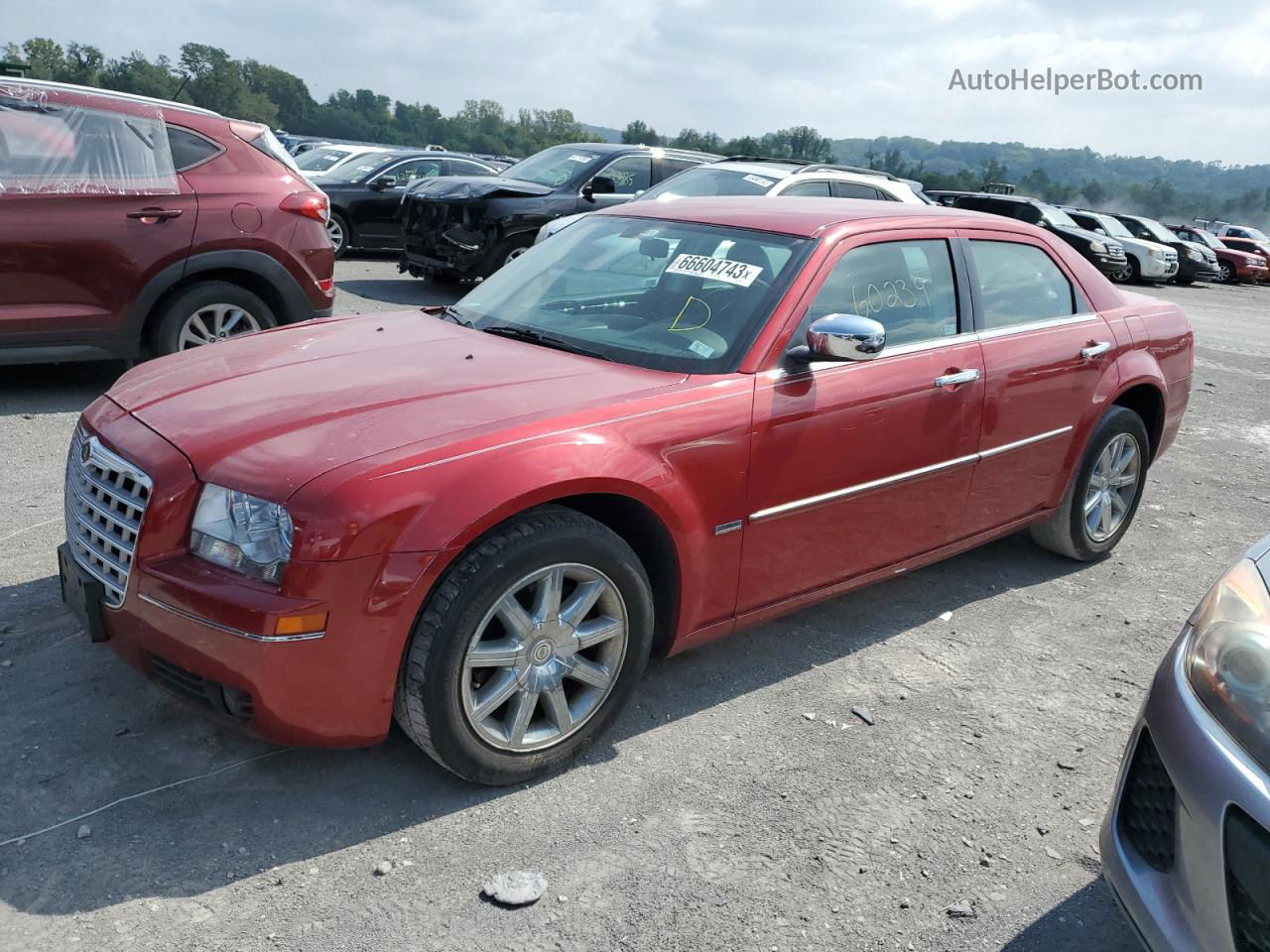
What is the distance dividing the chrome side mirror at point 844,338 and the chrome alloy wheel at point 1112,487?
1.97 metres

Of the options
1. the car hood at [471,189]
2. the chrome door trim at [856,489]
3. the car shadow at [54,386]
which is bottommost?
the car shadow at [54,386]

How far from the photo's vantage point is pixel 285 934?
2453 mm

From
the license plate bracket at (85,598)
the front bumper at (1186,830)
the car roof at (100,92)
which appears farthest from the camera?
the car roof at (100,92)

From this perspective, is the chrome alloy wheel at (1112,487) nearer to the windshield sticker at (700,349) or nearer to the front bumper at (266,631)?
the windshield sticker at (700,349)

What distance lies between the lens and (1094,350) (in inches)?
186

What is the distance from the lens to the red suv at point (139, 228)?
6051 millimetres

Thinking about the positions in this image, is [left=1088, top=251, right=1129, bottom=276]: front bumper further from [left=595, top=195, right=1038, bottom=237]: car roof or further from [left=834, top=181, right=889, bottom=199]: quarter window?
[left=595, top=195, right=1038, bottom=237]: car roof

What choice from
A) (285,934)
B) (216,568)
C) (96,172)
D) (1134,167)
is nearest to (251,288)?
(96,172)

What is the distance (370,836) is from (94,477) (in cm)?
127

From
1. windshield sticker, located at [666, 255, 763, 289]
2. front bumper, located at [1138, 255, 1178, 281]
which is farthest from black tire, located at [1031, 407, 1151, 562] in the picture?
front bumper, located at [1138, 255, 1178, 281]

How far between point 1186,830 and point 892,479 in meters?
1.88

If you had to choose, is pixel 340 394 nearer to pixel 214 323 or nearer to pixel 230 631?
pixel 230 631

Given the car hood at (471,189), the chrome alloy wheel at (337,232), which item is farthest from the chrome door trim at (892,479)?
the chrome alloy wheel at (337,232)

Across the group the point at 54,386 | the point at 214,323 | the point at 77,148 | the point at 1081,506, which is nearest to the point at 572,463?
the point at 1081,506
